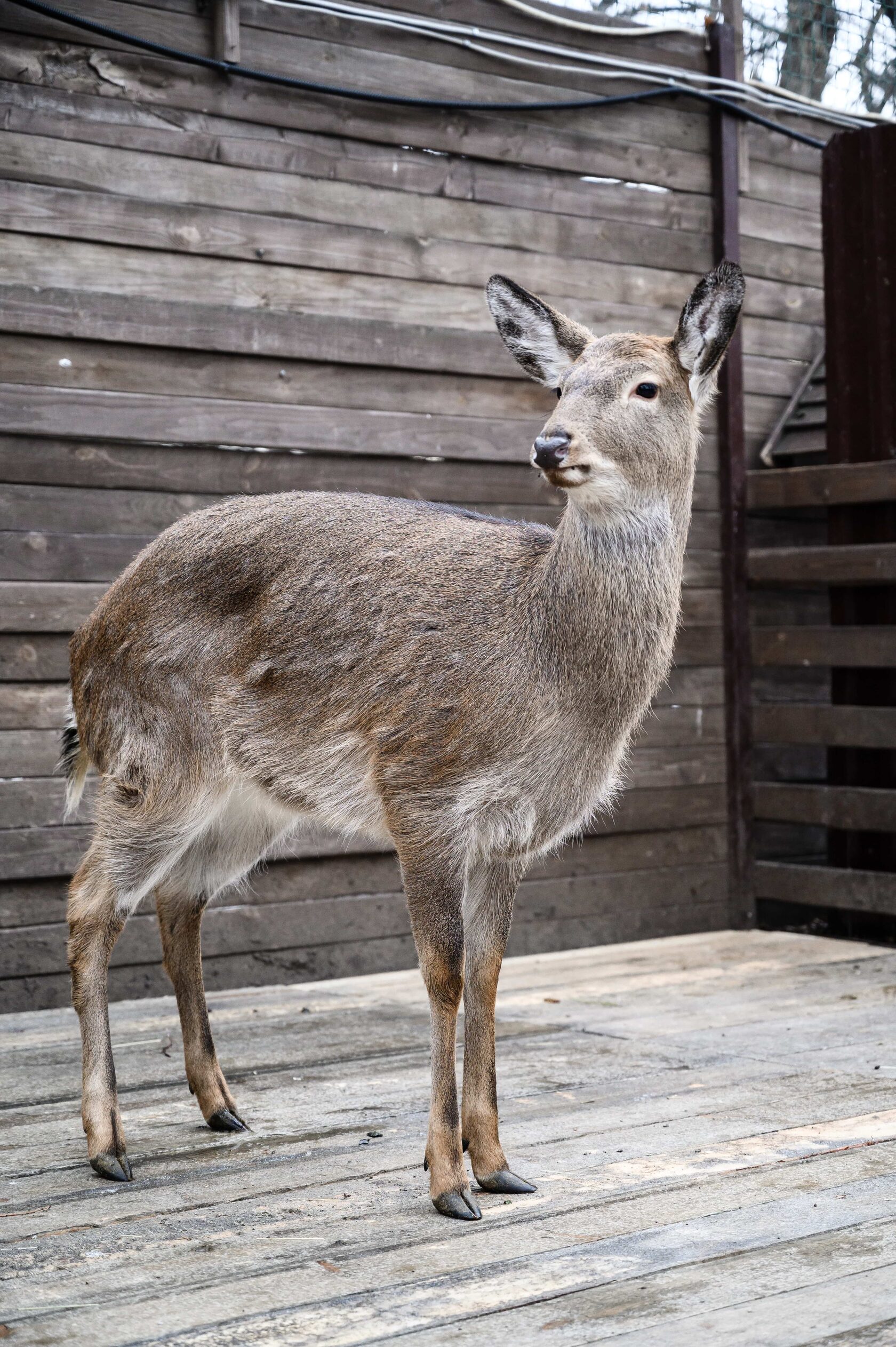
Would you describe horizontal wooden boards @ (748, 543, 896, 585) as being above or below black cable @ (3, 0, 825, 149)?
below

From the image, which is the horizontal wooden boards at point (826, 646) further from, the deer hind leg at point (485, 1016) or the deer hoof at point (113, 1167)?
the deer hoof at point (113, 1167)

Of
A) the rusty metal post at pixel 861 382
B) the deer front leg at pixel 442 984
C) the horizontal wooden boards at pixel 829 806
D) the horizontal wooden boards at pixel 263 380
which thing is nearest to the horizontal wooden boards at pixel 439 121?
the rusty metal post at pixel 861 382

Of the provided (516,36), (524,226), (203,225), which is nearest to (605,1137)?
(203,225)

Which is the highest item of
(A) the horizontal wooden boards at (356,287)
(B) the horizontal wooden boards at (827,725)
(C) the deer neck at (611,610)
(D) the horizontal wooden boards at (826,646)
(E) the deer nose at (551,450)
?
(A) the horizontal wooden boards at (356,287)

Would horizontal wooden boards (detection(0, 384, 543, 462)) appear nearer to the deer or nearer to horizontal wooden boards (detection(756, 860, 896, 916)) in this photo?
the deer

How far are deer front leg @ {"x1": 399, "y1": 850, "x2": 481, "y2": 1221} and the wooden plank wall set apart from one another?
97.1 inches

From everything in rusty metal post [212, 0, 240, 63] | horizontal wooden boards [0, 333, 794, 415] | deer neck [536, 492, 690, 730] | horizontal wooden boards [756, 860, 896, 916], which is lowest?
horizontal wooden boards [756, 860, 896, 916]

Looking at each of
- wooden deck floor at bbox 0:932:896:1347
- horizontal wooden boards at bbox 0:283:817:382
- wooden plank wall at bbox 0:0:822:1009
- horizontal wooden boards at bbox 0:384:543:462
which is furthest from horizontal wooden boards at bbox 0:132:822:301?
wooden deck floor at bbox 0:932:896:1347

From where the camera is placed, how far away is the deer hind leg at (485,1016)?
344 cm

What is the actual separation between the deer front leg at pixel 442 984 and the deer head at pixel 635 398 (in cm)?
93

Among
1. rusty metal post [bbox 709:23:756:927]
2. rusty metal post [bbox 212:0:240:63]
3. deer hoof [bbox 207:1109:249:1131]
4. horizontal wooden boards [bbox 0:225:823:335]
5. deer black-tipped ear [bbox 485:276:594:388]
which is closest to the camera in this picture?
deer black-tipped ear [bbox 485:276:594:388]

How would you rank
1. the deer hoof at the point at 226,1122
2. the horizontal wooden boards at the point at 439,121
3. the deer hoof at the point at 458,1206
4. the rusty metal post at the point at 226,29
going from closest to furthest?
1. the deer hoof at the point at 458,1206
2. the deer hoof at the point at 226,1122
3. the horizontal wooden boards at the point at 439,121
4. the rusty metal post at the point at 226,29

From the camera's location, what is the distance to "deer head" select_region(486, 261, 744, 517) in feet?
11.2

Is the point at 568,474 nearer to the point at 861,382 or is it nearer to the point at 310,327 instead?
the point at 310,327
